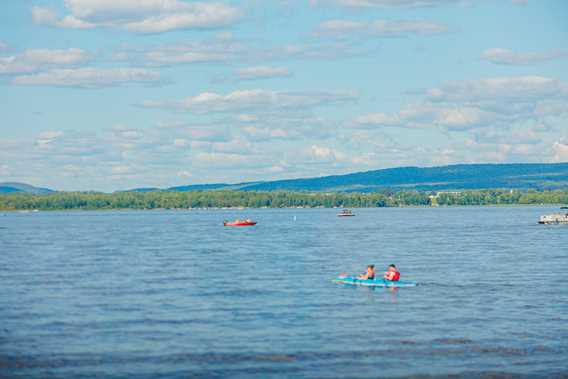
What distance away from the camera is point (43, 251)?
11100cm

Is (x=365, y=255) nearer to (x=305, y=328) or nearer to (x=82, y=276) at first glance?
(x=82, y=276)

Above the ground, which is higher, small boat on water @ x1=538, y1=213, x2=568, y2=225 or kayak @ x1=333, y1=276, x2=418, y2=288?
small boat on water @ x1=538, y1=213, x2=568, y2=225

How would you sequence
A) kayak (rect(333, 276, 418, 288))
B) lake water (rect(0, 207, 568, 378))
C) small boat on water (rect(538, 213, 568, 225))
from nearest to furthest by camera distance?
lake water (rect(0, 207, 568, 378))
kayak (rect(333, 276, 418, 288))
small boat on water (rect(538, 213, 568, 225))

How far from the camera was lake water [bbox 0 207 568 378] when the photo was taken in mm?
38438

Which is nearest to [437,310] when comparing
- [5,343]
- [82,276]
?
[5,343]

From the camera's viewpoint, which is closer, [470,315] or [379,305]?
[470,315]

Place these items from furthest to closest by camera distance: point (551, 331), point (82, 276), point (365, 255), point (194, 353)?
1. point (365, 255)
2. point (82, 276)
3. point (551, 331)
4. point (194, 353)

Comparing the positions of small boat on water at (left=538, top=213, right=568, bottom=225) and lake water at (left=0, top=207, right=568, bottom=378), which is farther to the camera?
small boat on water at (left=538, top=213, right=568, bottom=225)

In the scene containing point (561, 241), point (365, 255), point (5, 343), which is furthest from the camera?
point (561, 241)

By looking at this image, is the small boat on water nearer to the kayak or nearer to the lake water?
the lake water

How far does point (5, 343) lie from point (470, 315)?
25.1 meters

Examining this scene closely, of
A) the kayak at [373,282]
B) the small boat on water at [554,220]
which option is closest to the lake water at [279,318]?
the kayak at [373,282]

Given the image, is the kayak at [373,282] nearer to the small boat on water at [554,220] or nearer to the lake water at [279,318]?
the lake water at [279,318]

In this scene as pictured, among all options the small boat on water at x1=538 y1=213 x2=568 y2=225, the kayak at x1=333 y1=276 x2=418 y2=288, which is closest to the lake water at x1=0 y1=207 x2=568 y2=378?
the kayak at x1=333 y1=276 x2=418 y2=288
